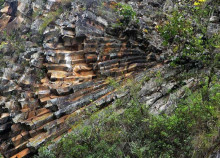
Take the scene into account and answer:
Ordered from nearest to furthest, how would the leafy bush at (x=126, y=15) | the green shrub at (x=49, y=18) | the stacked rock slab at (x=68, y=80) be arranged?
the stacked rock slab at (x=68, y=80), the leafy bush at (x=126, y=15), the green shrub at (x=49, y=18)

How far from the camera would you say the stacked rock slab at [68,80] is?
959 cm

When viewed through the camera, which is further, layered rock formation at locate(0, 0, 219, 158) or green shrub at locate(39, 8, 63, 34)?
green shrub at locate(39, 8, 63, 34)

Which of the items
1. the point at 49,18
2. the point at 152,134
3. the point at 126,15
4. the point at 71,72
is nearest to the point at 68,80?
the point at 71,72

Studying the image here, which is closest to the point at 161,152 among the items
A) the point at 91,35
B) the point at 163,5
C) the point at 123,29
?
the point at 91,35

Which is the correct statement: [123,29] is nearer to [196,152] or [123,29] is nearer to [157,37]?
[157,37]

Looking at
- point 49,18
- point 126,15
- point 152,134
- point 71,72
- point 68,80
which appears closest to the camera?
point 152,134

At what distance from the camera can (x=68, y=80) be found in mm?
11289

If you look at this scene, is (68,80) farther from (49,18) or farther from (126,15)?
(49,18)

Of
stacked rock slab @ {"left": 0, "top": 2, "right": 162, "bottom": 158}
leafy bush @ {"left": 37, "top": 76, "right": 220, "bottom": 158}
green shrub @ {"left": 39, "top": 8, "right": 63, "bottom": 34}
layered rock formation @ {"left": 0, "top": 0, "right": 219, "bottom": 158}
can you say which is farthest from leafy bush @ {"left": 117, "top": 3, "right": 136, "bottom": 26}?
leafy bush @ {"left": 37, "top": 76, "right": 220, "bottom": 158}

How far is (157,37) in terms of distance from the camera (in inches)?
614

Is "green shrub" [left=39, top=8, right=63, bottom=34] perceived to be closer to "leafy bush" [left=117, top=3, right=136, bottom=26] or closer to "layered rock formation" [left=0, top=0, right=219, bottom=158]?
"layered rock formation" [left=0, top=0, right=219, bottom=158]

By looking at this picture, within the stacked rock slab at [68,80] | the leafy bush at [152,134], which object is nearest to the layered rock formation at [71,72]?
the stacked rock slab at [68,80]

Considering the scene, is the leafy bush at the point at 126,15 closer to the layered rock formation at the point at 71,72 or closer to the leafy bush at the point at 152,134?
the layered rock formation at the point at 71,72

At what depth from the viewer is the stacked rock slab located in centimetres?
959
